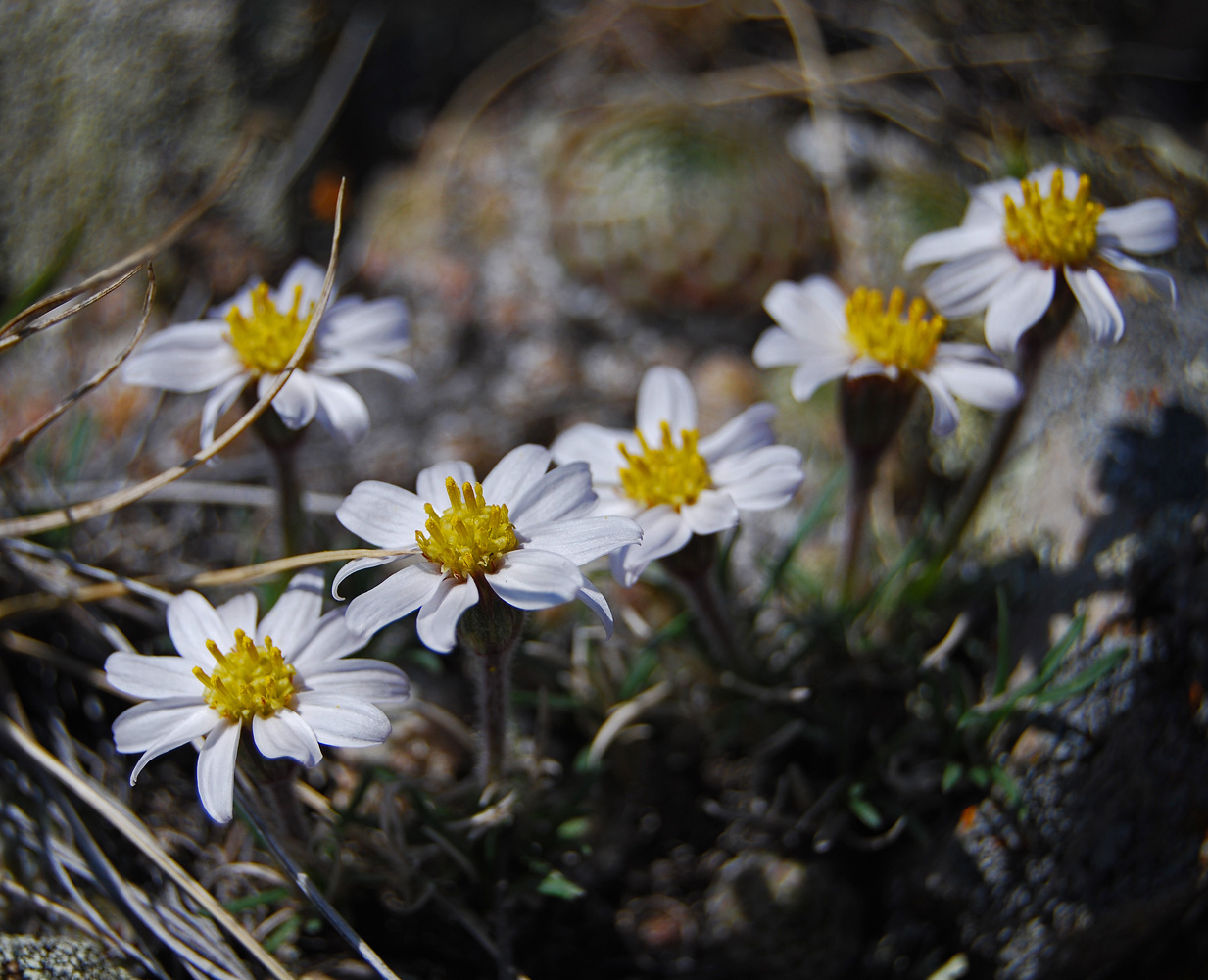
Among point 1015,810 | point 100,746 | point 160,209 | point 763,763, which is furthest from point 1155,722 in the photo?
point 160,209

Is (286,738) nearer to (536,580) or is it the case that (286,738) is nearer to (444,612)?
(444,612)

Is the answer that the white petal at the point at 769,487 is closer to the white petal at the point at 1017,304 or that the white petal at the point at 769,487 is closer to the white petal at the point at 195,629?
the white petal at the point at 1017,304

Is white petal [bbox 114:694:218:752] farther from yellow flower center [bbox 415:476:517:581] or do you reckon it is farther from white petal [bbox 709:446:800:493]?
white petal [bbox 709:446:800:493]

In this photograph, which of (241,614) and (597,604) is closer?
(597,604)

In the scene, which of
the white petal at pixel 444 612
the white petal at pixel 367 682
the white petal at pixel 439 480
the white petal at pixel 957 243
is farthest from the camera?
the white petal at pixel 957 243

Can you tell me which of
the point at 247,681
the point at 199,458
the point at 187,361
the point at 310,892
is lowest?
the point at 310,892

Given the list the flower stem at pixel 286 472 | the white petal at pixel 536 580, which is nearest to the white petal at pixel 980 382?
the white petal at pixel 536 580

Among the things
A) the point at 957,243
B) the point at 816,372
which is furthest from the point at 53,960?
the point at 957,243
